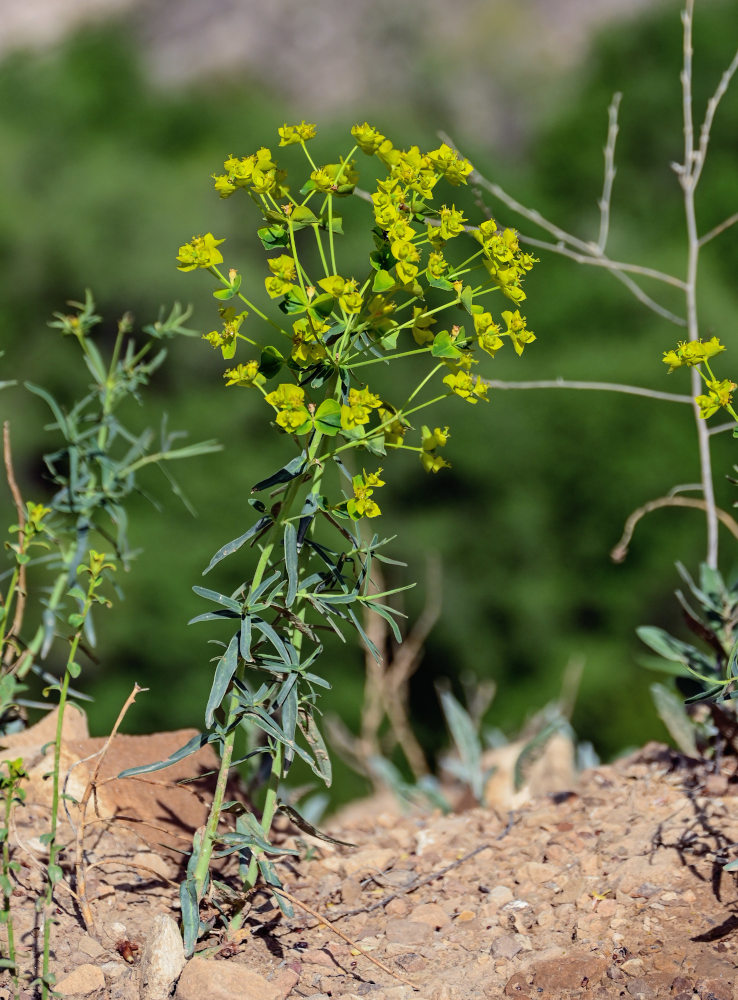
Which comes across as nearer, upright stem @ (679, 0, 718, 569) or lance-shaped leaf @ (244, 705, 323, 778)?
lance-shaped leaf @ (244, 705, 323, 778)

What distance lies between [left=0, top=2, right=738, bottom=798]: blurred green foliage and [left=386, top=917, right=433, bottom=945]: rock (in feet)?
34.0

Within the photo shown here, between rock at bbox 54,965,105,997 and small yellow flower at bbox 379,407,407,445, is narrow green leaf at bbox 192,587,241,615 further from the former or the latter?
rock at bbox 54,965,105,997

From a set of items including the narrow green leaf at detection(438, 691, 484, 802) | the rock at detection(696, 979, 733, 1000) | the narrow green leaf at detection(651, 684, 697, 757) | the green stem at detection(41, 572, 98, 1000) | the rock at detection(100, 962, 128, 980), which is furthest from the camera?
the narrow green leaf at detection(438, 691, 484, 802)

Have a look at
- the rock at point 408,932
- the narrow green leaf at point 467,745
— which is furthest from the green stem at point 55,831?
the narrow green leaf at point 467,745

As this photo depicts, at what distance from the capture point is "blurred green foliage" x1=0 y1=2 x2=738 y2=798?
45.2ft

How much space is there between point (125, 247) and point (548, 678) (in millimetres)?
8816

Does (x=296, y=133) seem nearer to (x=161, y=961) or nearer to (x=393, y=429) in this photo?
(x=393, y=429)

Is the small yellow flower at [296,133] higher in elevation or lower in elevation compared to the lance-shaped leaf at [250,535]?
higher

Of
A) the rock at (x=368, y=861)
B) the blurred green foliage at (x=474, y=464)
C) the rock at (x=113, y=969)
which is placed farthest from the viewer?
the blurred green foliage at (x=474, y=464)

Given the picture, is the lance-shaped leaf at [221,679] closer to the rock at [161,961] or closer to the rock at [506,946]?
the rock at [161,961]

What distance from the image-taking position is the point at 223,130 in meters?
23.2

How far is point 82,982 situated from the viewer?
1681 mm

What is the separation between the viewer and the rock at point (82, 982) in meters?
1.67

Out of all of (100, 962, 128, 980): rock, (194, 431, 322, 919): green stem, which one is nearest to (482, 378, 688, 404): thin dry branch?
(194, 431, 322, 919): green stem
